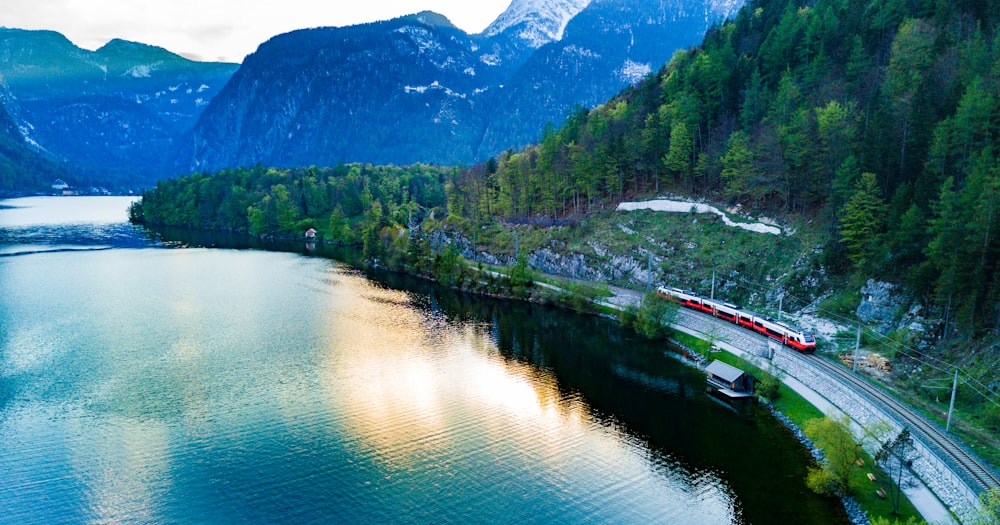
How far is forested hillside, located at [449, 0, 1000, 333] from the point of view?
5294cm

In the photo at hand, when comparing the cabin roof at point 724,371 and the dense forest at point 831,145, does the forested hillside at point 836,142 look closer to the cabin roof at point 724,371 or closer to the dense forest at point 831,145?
the dense forest at point 831,145

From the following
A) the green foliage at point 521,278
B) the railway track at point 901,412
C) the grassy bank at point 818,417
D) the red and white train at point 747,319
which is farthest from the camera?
the green foliage at point 521,278

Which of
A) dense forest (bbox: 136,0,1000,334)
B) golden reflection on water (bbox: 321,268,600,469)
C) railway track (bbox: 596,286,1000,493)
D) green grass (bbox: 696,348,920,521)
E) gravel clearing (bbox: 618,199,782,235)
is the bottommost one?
golden reflection on water (bbox: 321,268,600,469)

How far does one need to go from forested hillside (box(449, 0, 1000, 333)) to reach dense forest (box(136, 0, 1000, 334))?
0.23 metres

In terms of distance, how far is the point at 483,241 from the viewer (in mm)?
122938

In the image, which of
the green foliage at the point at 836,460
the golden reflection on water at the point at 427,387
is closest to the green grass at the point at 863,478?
the green foliage at the point at 836,460

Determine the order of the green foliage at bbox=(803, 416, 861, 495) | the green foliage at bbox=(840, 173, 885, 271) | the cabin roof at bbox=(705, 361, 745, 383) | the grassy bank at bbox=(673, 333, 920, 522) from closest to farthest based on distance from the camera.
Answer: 1. the grassy bank at bbox=(673, 333, 920, 522)
2. the green foliage at bbox=(803, 416, 861, 495)
3. the cabin roof at bbox=(705, 361, 745, 383)
4. the green foliage at bbox=(840, 173, 885, 271)

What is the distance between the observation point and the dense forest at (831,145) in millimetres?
53312

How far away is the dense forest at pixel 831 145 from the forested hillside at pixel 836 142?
9.0 inches

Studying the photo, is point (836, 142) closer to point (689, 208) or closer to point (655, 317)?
point (689, 208)

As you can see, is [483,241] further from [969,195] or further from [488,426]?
[969,195]

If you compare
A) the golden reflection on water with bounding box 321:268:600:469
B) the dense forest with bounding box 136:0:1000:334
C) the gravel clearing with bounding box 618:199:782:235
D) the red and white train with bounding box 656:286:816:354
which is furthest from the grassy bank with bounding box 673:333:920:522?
the gravel clearing with bounding box 618:199:782:235

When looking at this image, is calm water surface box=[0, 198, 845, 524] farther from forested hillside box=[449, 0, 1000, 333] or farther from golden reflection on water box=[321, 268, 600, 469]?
forested hillside box=[449, 0, 1000, 333]

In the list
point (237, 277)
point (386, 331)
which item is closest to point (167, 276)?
point (237, 277)
